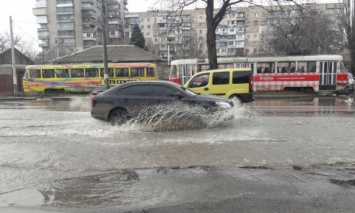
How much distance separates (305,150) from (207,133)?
2743 millimetres

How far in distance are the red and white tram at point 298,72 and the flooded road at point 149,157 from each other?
12.7 metres

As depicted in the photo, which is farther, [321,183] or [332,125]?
[332,125]

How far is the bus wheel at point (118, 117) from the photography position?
9.71m

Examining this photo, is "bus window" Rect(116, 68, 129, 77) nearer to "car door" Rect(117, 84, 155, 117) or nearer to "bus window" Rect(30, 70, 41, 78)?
"bus window" Rect(30, 70, 41, 78)

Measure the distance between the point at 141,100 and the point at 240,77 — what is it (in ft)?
20.9

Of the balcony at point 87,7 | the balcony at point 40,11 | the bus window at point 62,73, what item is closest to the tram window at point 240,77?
the bus window at point 62,73

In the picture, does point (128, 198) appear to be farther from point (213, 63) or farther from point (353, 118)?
point (213, 63)

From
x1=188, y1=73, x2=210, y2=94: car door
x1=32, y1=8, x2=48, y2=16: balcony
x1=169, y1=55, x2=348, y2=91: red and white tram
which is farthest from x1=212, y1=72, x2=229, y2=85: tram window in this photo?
x1=32, y1=8, x2=48, y2=16: balcony

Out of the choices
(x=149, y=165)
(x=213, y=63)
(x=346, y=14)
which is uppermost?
(x=346, y=14)

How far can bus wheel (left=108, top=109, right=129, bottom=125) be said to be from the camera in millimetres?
9711

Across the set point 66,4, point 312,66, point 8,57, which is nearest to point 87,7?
point 66,4

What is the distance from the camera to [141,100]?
9.62 m

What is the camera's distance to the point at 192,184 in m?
4.82

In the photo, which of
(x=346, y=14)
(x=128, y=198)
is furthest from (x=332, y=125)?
(x=346, y=14)
